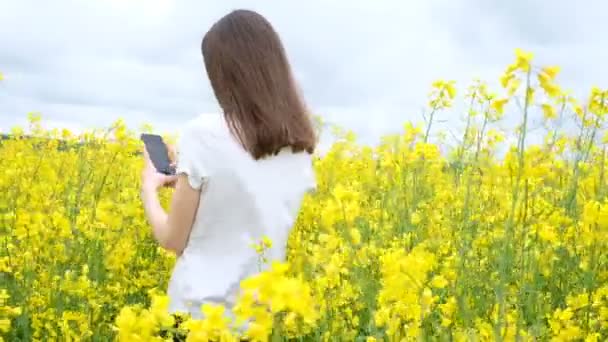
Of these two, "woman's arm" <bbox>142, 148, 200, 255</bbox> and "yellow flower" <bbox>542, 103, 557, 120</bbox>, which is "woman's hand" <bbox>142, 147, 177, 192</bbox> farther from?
"yellow flower" <bbox>542, 103, 557, 120</bbox>

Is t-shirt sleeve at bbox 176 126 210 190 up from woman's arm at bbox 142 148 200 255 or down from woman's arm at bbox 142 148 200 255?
up

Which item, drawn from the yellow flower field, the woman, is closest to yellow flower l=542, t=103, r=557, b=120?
the yellow flower field

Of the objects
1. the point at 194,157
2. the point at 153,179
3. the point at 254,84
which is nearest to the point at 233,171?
the point at 194,157

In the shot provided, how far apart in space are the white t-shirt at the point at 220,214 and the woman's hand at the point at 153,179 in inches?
9.4

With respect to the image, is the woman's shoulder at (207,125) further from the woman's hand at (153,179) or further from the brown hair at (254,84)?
the woman's hand at (153,179)

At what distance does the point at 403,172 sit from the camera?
4527mm

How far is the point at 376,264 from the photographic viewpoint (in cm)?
319

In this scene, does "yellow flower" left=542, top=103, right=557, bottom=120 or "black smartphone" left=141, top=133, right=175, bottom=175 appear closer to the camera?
"yellow flower" left=542, top=103, right=557, bottom=120

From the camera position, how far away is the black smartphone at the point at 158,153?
8.38 feet

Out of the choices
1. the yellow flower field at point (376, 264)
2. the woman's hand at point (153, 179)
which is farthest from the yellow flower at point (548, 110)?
the woman's hand at point (153, 179)

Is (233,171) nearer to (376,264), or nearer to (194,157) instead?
(194,157)

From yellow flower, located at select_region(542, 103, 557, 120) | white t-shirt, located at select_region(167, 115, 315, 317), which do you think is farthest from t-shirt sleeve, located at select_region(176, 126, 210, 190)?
yellow flower, located at select_region(542, 103, 557, 120)

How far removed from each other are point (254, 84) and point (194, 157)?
0.27 meters

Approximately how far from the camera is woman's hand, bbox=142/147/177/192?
2.50m
